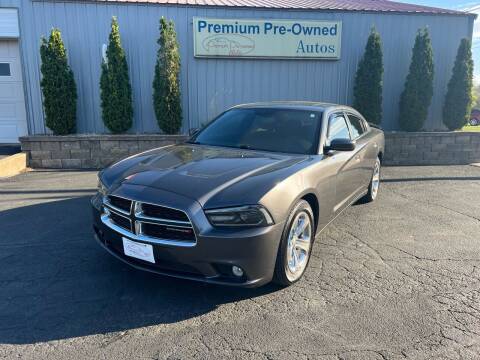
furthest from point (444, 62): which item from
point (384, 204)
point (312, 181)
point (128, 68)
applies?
point (312, 181)

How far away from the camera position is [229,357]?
2426 millimetres

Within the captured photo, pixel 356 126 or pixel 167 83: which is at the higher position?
pixel 167 83

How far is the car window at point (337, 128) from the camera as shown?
4.20 metres

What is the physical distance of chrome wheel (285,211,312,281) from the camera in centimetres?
318

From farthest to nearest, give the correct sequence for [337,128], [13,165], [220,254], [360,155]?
1. [13,165]
2. [360,155]
3. [337,128]
4. [220,254]

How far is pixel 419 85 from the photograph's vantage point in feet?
31.6

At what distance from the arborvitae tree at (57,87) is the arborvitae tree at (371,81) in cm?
704

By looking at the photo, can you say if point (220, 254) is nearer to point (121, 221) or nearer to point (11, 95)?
point (121, 221)

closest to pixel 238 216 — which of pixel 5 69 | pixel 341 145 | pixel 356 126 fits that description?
pixel 341 145

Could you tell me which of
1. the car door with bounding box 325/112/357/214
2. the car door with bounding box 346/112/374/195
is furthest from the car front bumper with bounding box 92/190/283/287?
the car door with bounding box 346/112/374/195

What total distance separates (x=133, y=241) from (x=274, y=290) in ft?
4.13

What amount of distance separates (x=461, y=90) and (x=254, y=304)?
31.2 ft

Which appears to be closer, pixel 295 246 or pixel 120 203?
pixel 120 203

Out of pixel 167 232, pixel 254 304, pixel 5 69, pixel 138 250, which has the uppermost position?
pixel 5 69
